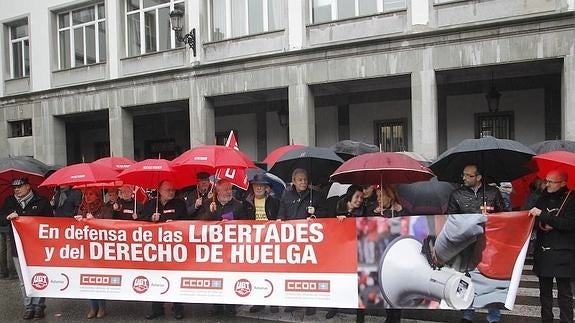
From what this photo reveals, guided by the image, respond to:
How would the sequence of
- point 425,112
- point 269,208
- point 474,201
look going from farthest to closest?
point 425,112, point 269,208, point 474,201

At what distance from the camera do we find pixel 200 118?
15414 millimetres

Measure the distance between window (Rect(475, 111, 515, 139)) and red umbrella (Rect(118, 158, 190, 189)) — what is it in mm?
10605

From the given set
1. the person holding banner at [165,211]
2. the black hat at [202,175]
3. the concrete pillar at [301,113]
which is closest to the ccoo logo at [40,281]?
the person holding banner at [165,211]

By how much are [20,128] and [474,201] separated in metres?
19.3

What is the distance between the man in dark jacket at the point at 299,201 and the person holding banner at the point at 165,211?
1277mm

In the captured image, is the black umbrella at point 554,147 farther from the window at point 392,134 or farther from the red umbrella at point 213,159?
the window at point 392,134

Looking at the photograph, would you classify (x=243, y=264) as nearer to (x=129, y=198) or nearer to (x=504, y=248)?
(x=129, y=198)

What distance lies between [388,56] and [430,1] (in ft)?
5.28

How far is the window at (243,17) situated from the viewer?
14.8m

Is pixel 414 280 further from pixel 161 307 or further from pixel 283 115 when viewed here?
pixel 283 115

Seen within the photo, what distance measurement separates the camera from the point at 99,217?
649cm

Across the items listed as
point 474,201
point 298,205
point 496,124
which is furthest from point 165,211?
point 496,124

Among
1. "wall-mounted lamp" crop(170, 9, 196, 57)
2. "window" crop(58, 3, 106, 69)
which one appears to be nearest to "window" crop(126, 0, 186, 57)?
"window" crop(58, 3, 106, 69)

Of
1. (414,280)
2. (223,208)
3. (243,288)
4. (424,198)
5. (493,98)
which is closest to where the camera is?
(414,280)
